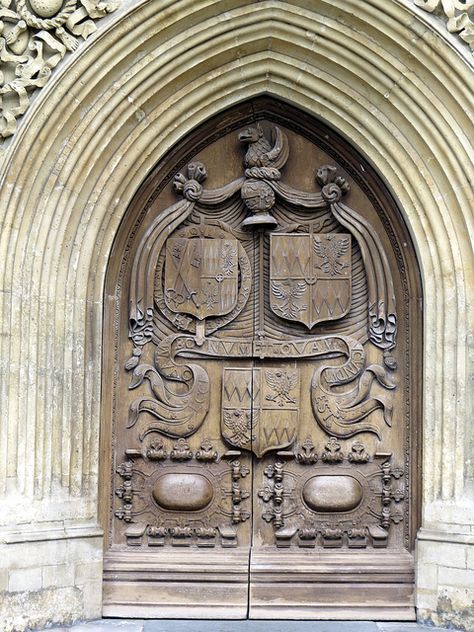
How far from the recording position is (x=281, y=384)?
23.2ft

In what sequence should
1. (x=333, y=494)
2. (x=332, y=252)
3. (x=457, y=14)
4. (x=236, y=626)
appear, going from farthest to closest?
(x=332, y=252)
(x=333, y=494)
(x=236, y=626)
(x=457, y=14)

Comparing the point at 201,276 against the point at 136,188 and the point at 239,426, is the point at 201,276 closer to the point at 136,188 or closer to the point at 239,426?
the point at 136,188

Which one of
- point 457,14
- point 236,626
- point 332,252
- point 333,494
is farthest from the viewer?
point 332,252

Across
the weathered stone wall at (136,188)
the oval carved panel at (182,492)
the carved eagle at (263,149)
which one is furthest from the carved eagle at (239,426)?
the carved eagle at (263,149)

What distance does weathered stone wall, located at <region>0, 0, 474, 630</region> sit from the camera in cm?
656

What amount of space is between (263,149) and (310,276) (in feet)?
3.14

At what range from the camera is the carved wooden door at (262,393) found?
6.99 metres

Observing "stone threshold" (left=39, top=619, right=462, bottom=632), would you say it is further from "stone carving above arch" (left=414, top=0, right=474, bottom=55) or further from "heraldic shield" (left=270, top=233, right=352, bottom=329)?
"stone carving above arch" (left=414, top=0, right=474, bottom=55)

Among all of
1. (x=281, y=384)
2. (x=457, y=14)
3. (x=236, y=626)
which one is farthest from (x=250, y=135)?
(x=236, y=626)

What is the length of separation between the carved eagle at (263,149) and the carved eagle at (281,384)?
4.77ft

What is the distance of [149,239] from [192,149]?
2.33ft

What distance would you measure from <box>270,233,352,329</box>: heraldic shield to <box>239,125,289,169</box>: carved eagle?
0.52m

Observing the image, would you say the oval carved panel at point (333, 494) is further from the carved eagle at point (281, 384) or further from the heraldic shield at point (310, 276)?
the heraldic shield at point (310, 276)

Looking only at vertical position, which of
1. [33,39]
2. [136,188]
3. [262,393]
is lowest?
[262,393]
